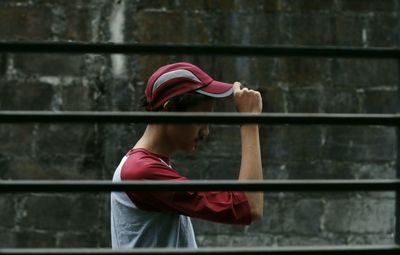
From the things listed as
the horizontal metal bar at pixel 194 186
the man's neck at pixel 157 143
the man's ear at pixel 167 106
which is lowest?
the horizontal metal bar at pixel 194 186

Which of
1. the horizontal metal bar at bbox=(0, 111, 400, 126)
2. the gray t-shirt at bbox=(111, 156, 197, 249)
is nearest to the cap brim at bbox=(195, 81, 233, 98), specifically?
the gray t-shirt at bbox=(111, 156, 197, 249)

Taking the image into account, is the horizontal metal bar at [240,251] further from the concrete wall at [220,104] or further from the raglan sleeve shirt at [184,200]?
the concrete wall at [220,104]

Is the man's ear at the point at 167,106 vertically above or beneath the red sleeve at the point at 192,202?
above

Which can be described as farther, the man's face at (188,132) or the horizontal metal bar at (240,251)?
the man's face at (188,132)

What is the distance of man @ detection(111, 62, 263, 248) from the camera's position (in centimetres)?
240

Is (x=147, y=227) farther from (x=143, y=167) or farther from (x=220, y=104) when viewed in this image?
(x=220, y=104)

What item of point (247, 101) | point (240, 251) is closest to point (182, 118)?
point (240, 251)

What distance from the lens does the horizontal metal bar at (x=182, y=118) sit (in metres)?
1.82

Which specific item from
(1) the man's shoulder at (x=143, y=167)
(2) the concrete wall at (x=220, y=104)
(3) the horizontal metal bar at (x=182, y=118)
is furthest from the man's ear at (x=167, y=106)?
(2) the concrete wall at (x=220, y=104)

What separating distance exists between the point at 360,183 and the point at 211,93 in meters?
Result: 0.74

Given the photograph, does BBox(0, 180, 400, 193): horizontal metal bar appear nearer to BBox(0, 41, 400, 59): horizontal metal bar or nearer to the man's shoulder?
BBox(0, 41, 400, 59): horizontal metal bar

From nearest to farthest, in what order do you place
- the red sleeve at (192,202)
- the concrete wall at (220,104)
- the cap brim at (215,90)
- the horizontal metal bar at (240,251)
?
the horizontal metal bar at (240,251), the red sleeve at (192,202), the cap brim at (215,90), the concrete wall at (220,104)

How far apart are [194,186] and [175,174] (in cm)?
59

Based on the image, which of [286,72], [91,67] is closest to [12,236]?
[91,67]
